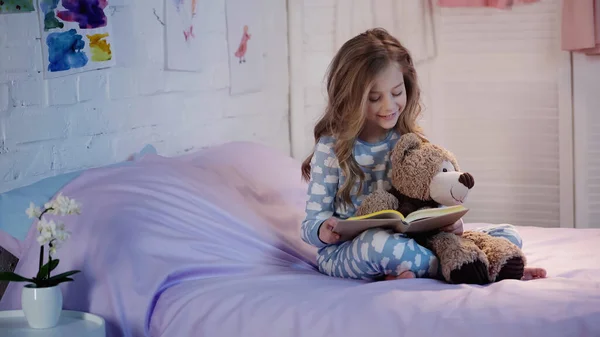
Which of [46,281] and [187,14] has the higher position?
[187,14]

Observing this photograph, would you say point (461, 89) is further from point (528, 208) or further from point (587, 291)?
point (587, 291)

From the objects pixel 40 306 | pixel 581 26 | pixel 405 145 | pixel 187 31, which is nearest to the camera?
pixel 40 306

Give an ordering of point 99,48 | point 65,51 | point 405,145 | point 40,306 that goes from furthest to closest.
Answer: point 99,48 < point 65,51 < point 405,145 < point 40,306

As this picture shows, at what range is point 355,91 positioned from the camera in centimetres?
200

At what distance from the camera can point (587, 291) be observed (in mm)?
1576

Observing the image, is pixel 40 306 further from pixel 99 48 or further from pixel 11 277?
pixel 99 48

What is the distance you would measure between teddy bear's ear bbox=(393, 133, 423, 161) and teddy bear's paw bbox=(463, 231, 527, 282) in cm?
28

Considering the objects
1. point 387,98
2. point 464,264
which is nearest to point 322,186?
point 387,98

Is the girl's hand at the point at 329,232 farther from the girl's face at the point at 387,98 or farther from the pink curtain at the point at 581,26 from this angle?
the pink curtain at the point at 581,26

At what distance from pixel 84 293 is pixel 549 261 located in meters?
1.07

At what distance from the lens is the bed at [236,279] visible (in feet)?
5.00

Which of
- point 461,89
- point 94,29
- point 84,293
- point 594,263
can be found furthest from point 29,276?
point 461,89

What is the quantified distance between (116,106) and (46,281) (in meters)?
0.72

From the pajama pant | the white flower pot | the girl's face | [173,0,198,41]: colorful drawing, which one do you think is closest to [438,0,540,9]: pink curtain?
[173,0,198,41]: colorful drawing
